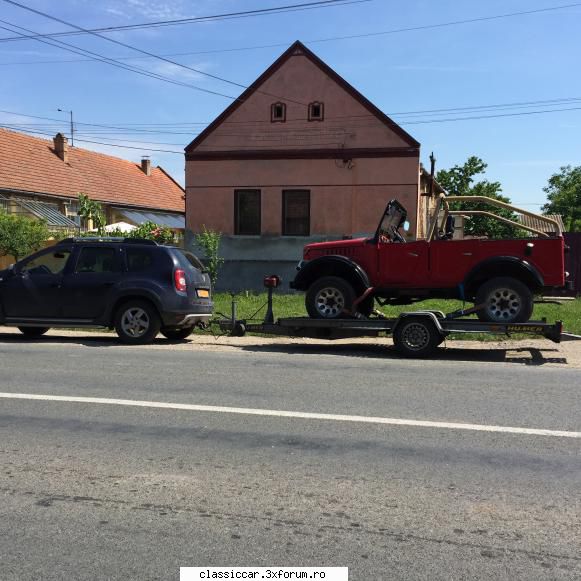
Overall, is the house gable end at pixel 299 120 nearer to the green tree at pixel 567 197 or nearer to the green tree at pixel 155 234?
the green tree at pixel 155 234

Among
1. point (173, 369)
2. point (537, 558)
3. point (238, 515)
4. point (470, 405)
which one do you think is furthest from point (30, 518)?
point (173, 369)

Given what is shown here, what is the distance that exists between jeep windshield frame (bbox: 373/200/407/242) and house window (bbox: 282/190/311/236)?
10256 millimetres

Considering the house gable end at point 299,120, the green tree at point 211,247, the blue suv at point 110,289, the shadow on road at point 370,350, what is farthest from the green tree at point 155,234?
the blue suv at point 110,289

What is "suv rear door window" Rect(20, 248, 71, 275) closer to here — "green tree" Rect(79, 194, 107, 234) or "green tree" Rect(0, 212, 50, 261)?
"green tree" Rect(0, 212, 50, 261)

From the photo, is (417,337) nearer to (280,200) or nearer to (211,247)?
(211,247)

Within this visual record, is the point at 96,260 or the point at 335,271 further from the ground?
the point at 96,260

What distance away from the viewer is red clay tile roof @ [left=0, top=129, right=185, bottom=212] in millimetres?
32531

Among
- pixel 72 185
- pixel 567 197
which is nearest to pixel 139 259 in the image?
pixel 72 185

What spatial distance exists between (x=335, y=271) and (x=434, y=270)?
156 cm

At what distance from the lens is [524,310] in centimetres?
990

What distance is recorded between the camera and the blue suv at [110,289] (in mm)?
11266

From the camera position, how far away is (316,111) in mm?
21359

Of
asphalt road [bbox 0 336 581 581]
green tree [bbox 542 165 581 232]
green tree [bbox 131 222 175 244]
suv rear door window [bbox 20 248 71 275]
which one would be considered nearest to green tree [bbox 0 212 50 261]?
green tree [bbox 131 222 175 244]

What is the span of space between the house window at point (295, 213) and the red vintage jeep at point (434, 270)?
10.4 meters
